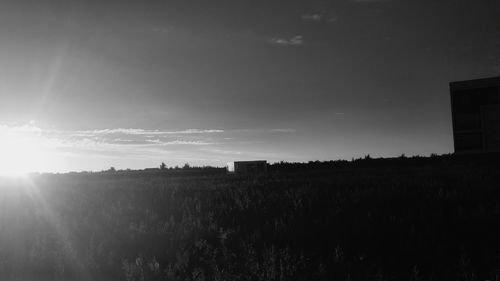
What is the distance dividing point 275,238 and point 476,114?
48.2 meters

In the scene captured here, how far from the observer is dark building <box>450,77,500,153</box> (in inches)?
1938

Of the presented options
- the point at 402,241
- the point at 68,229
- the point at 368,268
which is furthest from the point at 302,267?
the point at 68,229

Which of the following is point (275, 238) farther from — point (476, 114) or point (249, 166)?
point (476, 114)

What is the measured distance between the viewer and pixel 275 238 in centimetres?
1001

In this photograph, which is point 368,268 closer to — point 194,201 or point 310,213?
point 310,213

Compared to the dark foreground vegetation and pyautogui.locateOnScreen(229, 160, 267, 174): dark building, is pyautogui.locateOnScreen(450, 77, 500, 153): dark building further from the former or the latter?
the dark foreground vegetation

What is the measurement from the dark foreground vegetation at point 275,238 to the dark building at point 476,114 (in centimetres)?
3850

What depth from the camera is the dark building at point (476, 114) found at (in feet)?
161

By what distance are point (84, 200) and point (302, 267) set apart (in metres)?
12.5

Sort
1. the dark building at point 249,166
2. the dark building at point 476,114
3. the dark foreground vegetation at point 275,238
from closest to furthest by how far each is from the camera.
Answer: the dark foreground vegetation at point 275,238, the dark building at point 249,166, the dark building at point 476,114

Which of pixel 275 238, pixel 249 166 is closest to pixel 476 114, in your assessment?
pixel 249 166

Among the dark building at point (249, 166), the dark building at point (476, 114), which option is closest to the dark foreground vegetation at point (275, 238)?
the dark building at point (249, 166)

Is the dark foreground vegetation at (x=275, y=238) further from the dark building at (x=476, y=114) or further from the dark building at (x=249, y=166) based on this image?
the dark building at (x=476, y=114)

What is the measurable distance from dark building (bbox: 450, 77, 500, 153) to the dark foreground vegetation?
1516 inches
